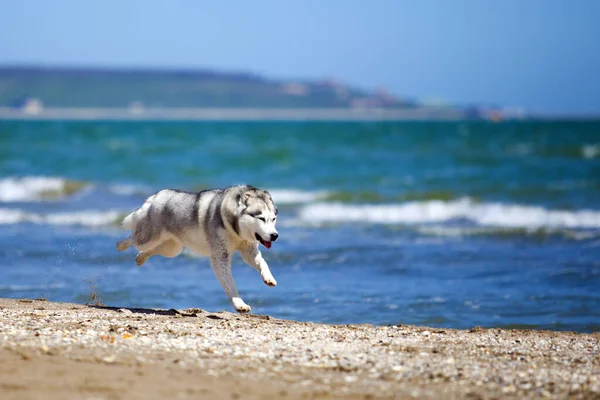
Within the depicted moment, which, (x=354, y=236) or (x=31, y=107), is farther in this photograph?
(x=31, y=107)

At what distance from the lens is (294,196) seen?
75.8ft

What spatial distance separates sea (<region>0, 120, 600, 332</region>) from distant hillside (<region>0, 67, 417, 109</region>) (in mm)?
131495

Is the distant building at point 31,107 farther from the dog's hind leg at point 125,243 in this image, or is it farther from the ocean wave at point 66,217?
the dog's hind leg at point 125,243

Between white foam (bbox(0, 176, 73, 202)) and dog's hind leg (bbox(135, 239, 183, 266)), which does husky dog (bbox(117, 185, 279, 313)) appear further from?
white foam (bbox(0, 176, 73, 202))

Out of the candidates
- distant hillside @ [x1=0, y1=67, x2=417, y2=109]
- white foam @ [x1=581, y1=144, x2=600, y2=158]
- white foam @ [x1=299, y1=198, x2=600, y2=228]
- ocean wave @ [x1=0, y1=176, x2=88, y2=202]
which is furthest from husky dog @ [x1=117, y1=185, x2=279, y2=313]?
distant hillside @ [x1=0, y1=67, x2=417, y2=109]

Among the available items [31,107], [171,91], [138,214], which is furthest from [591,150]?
[171,91]

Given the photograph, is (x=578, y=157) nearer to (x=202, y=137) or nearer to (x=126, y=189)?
(x=126, y=189)

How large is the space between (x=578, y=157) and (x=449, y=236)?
20.8m

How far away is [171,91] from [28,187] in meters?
164

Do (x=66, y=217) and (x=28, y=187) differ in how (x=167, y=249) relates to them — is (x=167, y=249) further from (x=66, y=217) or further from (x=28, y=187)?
(x=28, y=187)

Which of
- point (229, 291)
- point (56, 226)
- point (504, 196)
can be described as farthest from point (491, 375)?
point (504, 196)

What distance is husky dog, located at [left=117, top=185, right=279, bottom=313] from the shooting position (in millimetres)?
7891

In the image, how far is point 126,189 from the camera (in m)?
24.4

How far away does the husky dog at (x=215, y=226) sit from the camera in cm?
789
